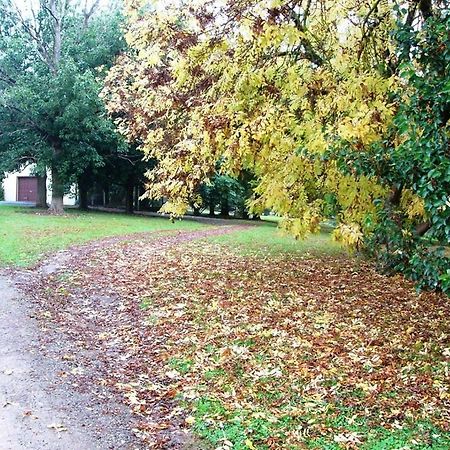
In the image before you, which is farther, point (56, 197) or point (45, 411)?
point (56, 197)

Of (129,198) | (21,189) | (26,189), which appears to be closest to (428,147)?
(129,198)

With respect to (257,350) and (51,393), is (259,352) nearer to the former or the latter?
(257,350)

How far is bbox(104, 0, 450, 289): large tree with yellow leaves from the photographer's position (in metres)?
5.10

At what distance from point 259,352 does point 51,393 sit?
207 cm

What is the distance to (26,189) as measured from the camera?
41469 mm

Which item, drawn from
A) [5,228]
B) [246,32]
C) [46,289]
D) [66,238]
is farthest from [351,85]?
[5,228]

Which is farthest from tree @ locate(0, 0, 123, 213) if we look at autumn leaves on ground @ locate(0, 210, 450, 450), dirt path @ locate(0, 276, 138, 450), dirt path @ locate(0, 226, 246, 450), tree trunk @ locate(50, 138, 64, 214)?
dirt path @ locate(0, 276, 138, 450)

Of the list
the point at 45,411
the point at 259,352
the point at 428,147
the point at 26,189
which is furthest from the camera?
the point at 26,189

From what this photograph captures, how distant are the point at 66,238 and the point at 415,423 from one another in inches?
494

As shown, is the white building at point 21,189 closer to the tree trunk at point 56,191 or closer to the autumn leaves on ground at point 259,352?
the tree trunk at point 56,191

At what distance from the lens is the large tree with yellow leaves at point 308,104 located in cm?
510

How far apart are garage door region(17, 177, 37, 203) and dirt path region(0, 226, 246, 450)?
3635cm

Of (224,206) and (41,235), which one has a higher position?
(224,206)

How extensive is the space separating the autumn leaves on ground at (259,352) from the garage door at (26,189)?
1326 inches
